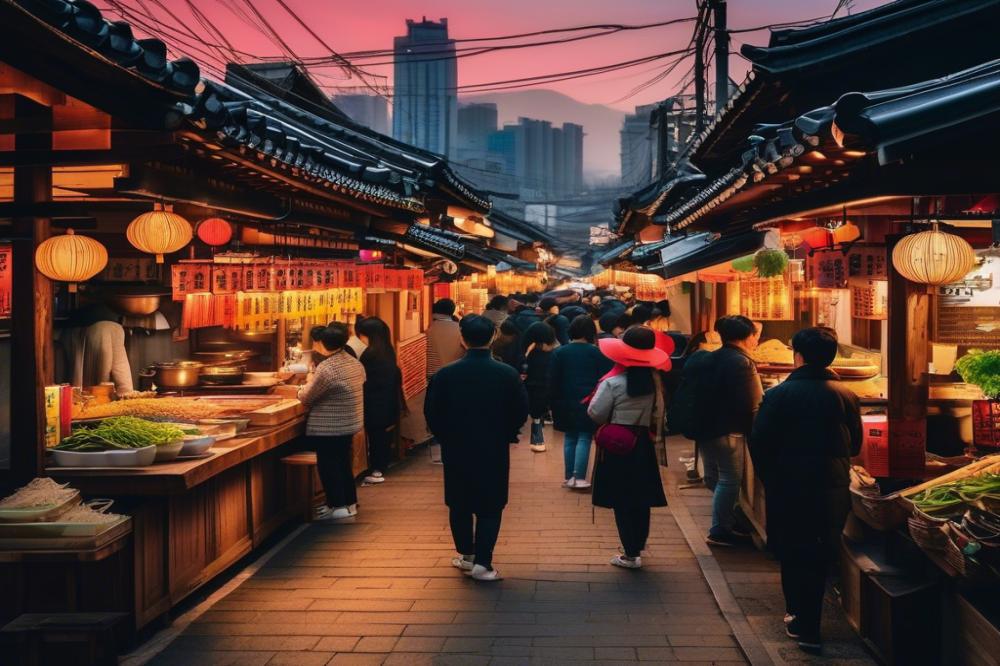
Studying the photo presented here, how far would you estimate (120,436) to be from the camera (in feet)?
26.7

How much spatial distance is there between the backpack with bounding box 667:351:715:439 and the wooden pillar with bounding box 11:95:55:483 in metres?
6.64

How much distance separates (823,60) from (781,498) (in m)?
6.52

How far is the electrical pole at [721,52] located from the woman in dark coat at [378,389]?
9354 mm

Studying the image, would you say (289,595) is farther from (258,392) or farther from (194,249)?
(194,249)

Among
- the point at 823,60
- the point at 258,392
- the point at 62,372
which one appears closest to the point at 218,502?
the point at 258,392

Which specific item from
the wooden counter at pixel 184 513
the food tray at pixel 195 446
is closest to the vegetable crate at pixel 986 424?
the wooden counter at pixel 184 513

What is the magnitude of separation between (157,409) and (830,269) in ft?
25.3

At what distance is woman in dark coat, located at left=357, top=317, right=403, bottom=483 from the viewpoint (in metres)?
14.0

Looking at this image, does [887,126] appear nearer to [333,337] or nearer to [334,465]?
[333,337]

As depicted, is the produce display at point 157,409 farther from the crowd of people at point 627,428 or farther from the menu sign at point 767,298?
the menu sign at point 767,298

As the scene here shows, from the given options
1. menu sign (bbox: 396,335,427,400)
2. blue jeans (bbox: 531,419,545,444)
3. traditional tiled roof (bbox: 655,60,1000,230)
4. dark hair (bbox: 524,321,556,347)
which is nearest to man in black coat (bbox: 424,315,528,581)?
traditional tiled roof (bbox: 655,60,1000,230)

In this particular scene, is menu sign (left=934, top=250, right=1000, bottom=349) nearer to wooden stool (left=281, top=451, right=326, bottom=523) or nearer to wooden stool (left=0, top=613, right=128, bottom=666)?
wooden stool (left=281, top=451, right=326, bottom=523)

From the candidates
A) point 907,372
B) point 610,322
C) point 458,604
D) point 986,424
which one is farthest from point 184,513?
point 610,322

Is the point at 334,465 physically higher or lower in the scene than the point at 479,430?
lower
